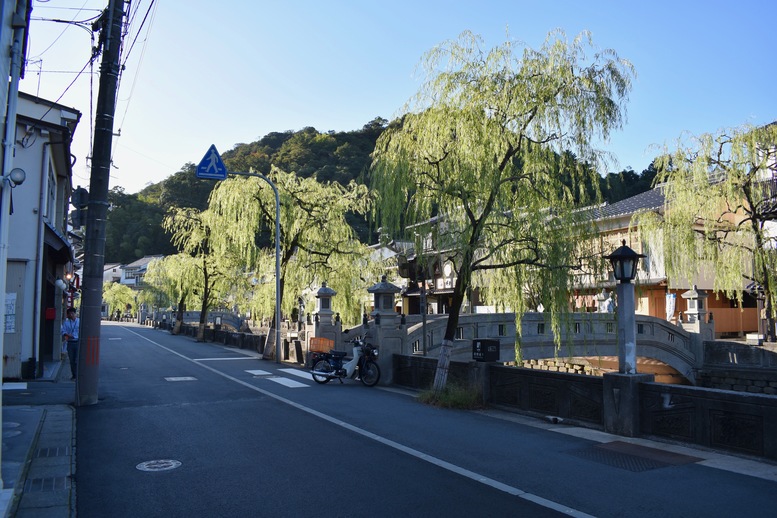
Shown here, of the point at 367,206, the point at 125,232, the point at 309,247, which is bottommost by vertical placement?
the point at 309,247

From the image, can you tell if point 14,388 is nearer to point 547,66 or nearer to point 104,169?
point 104,169

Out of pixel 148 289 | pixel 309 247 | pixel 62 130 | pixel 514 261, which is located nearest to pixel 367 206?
pixel 309 247

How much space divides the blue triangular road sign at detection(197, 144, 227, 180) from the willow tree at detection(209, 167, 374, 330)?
521 cm

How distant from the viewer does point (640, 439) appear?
863cm

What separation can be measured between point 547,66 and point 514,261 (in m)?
4.10

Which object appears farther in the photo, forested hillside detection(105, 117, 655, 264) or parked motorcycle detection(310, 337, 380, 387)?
forested hillside detection(105, 117, 655, 264)

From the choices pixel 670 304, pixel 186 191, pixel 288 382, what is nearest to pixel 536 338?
pixel 288 382

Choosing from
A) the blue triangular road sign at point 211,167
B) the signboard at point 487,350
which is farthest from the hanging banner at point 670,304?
the blue triangular road sign at point 211,167

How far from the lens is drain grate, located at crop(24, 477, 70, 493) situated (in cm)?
593

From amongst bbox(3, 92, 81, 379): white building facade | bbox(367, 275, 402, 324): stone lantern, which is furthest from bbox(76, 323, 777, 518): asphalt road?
bbox(3, 92, 81, 379): white building facade

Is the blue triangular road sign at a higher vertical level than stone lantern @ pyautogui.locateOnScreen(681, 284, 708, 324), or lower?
higher

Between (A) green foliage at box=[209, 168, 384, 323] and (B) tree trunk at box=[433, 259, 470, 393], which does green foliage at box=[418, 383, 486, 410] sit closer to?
(B) tree trunk at box=[433, 259, 470, 393]

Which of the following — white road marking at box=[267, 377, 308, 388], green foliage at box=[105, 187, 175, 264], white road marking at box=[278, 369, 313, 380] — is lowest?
white road marking at box=[278, 369, 313, 380]

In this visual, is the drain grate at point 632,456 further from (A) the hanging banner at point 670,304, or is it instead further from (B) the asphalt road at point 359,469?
(A) the hanging banner at point 670,304
